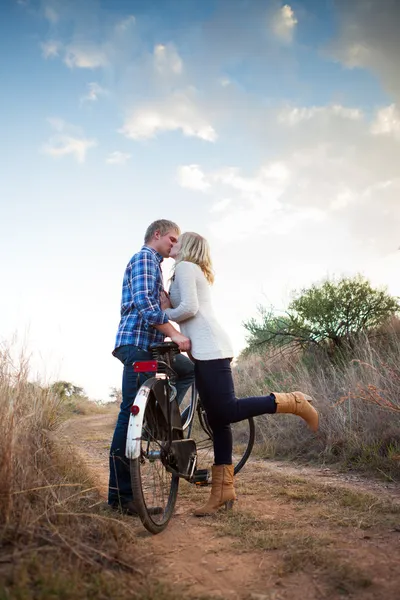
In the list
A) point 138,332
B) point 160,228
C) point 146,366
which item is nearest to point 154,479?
point 146,366

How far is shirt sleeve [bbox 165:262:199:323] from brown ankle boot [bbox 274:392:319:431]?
101cm

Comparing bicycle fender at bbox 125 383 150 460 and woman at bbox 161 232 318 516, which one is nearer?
bicycle fender at bbox 125 383 150 460

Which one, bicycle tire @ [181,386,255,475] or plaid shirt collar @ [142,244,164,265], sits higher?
plaid shirt collar @ [142,244,164,265]

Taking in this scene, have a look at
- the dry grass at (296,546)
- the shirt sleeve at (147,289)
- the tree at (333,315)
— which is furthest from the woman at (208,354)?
the tree at (333,315)

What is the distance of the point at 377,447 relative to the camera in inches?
202

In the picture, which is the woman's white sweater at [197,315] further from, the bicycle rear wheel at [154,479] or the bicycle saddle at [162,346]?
the bicycle rear wheel at [154,479]

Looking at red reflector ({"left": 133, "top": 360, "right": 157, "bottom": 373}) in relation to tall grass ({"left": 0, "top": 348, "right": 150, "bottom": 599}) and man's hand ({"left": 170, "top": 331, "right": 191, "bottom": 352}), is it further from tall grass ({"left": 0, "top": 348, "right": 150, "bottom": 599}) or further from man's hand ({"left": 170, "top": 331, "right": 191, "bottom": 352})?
tall grass ({"left": 0, "top": 348, "right": 150, "bottom": 599})

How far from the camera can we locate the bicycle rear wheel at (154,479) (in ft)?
9.87

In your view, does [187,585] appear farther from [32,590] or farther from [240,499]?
[240,499]

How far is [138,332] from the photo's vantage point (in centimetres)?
390

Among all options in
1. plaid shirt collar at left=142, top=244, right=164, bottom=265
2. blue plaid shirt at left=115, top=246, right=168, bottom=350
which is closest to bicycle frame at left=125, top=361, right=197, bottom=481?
blue plaid shirt at left=115, top=246, right=168, bottom=350

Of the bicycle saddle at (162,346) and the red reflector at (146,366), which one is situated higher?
the bicycle saddle at (162,346)

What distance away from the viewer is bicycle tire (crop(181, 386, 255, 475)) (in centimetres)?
461

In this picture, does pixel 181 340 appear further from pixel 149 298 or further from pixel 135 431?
pixel 135 431
